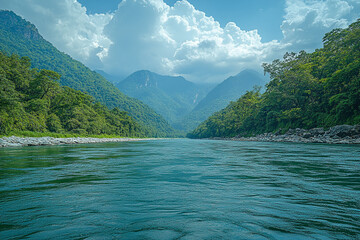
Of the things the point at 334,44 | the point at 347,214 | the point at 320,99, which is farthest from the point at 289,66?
the point at 347,214

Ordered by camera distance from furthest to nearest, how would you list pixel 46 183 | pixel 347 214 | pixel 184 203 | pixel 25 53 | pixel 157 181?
pixel 25 53 < pixel 157 181 < pixel 46 183 < pixel 184 203 < pixel 347 214

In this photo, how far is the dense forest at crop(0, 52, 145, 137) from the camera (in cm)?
3518

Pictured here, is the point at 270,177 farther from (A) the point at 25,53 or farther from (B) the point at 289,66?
(A) the point at 25,53

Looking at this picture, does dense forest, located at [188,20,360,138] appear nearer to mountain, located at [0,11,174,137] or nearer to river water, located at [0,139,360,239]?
river water, located at [0,139,360,239]

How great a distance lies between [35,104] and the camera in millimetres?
47844

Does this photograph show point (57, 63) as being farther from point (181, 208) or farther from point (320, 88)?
point (181, 208)

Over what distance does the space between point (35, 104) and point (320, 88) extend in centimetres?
6118

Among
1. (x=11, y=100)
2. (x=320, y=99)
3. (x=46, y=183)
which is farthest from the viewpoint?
A: (x=320, y=99)

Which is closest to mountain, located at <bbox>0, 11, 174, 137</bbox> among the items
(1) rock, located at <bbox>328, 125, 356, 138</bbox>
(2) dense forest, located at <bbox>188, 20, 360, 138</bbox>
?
(2) dense forest, located at <bbox>188, 20, 360, 138</bbox>

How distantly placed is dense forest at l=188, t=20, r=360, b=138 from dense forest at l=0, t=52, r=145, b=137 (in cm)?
5164

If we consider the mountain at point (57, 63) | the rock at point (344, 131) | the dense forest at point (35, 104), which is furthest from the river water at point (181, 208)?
the mountain at point (57, 63)

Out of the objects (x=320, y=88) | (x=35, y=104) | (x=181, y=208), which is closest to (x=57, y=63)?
(x=35, y=104)

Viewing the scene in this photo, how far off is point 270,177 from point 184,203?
171 inches

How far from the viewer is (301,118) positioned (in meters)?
45.1
